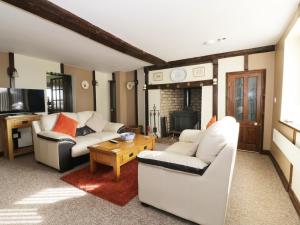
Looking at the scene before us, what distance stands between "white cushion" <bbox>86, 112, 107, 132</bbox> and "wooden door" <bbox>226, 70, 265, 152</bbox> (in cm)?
301

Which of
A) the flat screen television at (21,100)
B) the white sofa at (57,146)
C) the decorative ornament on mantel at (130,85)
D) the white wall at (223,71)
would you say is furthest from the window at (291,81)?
the flat screen television at (21,100)

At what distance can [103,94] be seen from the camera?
581cm

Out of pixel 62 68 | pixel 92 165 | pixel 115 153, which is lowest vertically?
pixel 92 165

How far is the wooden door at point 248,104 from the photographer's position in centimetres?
361

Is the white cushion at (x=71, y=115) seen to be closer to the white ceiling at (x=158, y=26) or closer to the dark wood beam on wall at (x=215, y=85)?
the white ceiling at (x=158, y=26)

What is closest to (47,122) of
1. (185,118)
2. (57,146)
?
(57,146)

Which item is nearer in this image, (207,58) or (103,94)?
(207,58)

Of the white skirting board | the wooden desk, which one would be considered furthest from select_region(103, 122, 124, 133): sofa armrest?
the white skirting board

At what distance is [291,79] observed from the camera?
263cm

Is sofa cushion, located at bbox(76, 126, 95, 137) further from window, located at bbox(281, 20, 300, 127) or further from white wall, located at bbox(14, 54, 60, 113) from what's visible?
window, located at bbox(281, 20, 300, 127)

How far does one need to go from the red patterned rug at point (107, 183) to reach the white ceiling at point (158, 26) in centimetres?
226

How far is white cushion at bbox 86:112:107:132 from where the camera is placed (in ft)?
12.6

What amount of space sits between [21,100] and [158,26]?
3257 mm

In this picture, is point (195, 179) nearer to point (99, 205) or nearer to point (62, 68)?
point (99, 205)
